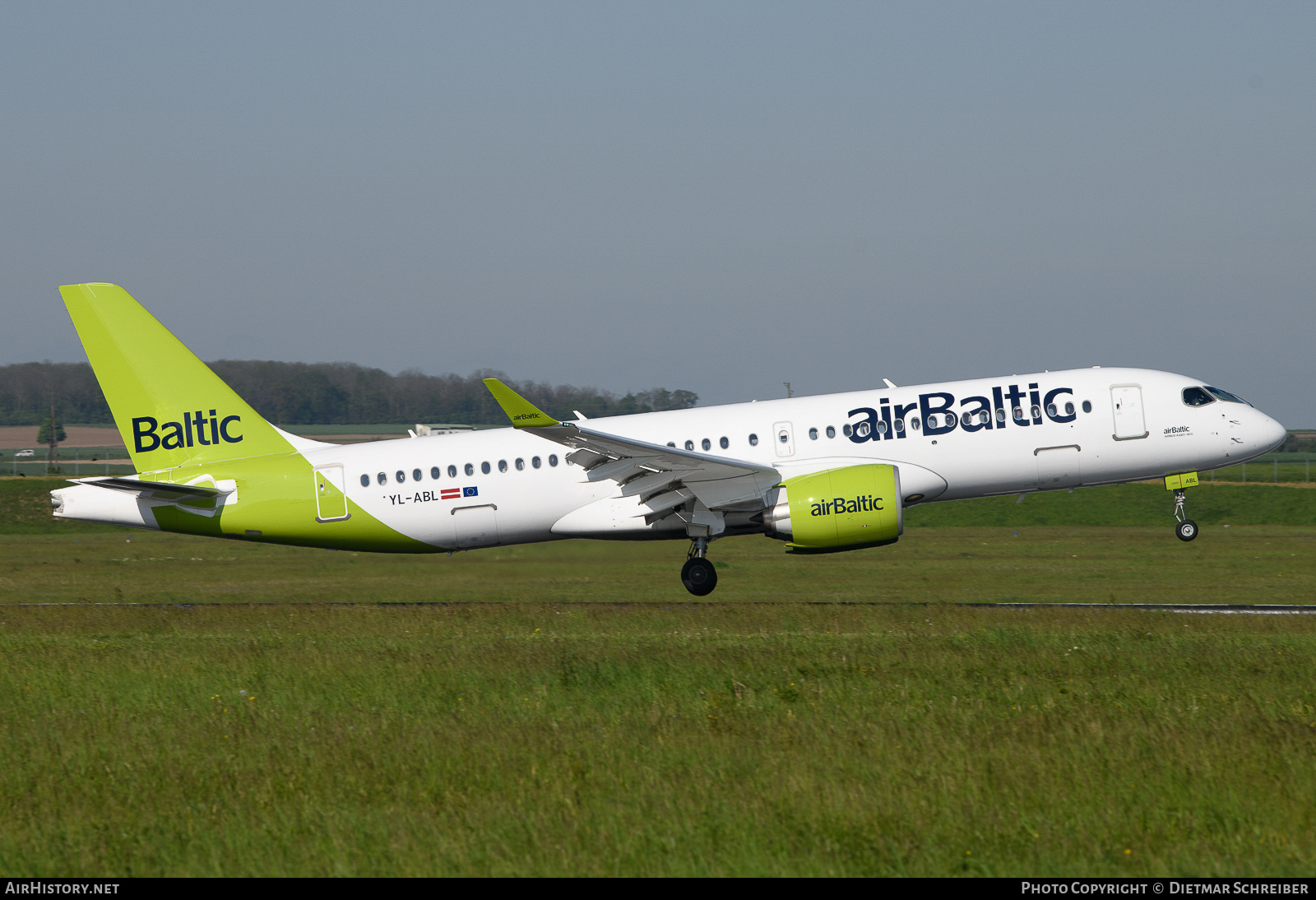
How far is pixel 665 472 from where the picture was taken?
23.4m

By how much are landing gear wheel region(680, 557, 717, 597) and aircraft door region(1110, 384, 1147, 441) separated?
8.92m

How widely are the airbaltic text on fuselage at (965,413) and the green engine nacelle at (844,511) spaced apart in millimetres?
1042

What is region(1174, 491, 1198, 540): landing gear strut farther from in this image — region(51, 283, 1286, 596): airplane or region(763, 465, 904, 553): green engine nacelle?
region(763, 465, 904, 553): green engine nacelle

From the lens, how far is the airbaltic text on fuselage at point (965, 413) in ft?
77.3

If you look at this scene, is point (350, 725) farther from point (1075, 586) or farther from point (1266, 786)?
point (1075, 586)

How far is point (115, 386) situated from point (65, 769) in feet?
51.1

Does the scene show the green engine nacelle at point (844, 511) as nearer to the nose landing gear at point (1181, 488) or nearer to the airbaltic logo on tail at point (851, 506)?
the airbaltic logo on tail at point (851, 506)

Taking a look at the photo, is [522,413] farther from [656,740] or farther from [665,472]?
[656,740]

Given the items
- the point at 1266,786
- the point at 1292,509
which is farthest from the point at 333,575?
the point at 1292,509

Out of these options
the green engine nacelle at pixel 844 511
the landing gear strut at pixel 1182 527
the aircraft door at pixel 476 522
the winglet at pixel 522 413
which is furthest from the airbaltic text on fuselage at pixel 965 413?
the aircraft door at pixel 476 522

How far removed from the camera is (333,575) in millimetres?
33250

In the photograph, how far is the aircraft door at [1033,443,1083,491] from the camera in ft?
77.6

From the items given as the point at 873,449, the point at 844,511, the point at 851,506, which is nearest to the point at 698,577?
the point at 844,511

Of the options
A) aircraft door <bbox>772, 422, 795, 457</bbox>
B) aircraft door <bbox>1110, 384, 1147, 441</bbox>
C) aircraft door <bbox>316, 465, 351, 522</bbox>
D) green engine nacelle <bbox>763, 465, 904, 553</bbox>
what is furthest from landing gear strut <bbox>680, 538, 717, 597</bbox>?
aircraft door <bbox>1110, 384, 1147, 441</bbox>
